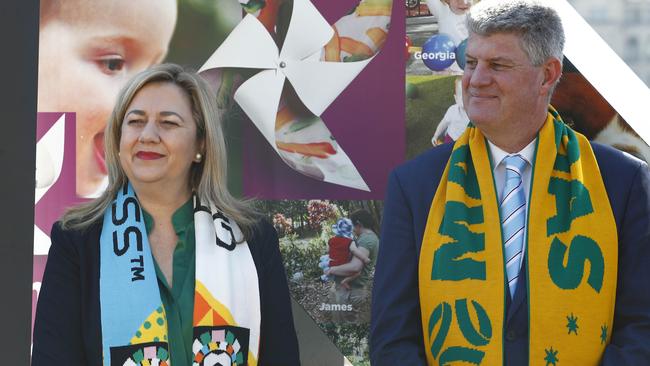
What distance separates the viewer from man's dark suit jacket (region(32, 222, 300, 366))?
2680 millimetres

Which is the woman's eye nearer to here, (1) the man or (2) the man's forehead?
Result: (1) the man

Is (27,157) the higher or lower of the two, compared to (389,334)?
higher

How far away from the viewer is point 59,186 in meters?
3.69

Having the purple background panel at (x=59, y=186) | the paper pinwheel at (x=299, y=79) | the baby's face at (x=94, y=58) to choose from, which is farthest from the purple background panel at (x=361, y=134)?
the purple background panel at (x=59, y=186)

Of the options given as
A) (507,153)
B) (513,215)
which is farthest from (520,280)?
(507,153)

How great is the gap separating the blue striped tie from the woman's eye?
169 cm

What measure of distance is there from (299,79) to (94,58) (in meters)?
0.81

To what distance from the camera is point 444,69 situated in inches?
141

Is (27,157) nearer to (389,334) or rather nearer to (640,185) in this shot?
(389,334)

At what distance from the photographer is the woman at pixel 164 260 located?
2.73 metres

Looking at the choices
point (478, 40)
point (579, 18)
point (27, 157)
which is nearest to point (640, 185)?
point (478, 40)

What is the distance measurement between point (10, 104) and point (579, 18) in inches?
86.8

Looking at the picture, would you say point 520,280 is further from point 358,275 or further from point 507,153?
point 358,275

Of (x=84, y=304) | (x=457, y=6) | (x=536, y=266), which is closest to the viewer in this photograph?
(x=536, y=266)
